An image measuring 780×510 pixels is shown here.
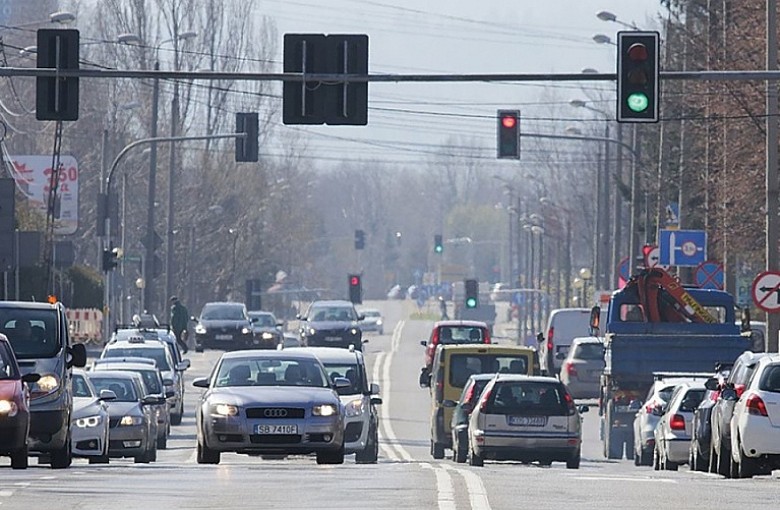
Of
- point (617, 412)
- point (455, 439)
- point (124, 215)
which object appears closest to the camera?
point (455, 439)

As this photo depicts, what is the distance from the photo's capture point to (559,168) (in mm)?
170875

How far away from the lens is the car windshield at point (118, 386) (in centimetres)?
3262

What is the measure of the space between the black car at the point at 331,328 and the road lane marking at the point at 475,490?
42921 mm

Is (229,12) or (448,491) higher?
(229,12)

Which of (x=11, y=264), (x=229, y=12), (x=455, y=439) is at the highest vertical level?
(x=229, y=12)

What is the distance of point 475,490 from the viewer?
731 inches

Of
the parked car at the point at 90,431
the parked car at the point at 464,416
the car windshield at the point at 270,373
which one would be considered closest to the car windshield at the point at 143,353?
the parked car at the point at 464,416

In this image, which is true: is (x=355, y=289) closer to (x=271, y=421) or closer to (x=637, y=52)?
(x=637, y=52)

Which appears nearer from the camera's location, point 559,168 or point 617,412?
point 617,412

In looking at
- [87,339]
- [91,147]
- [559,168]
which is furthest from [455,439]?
[559,168]

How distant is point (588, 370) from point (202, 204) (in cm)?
5690

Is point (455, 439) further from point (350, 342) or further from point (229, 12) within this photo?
point (229, 12)

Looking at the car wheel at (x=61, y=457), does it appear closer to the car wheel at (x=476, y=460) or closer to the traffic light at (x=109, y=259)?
the car wheel at (x=476, y=460)

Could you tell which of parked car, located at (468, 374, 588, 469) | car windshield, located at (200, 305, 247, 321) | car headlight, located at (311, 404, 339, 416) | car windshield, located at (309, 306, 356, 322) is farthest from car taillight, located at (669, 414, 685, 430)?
car windshield, located at (200, 305, 247, 321)
